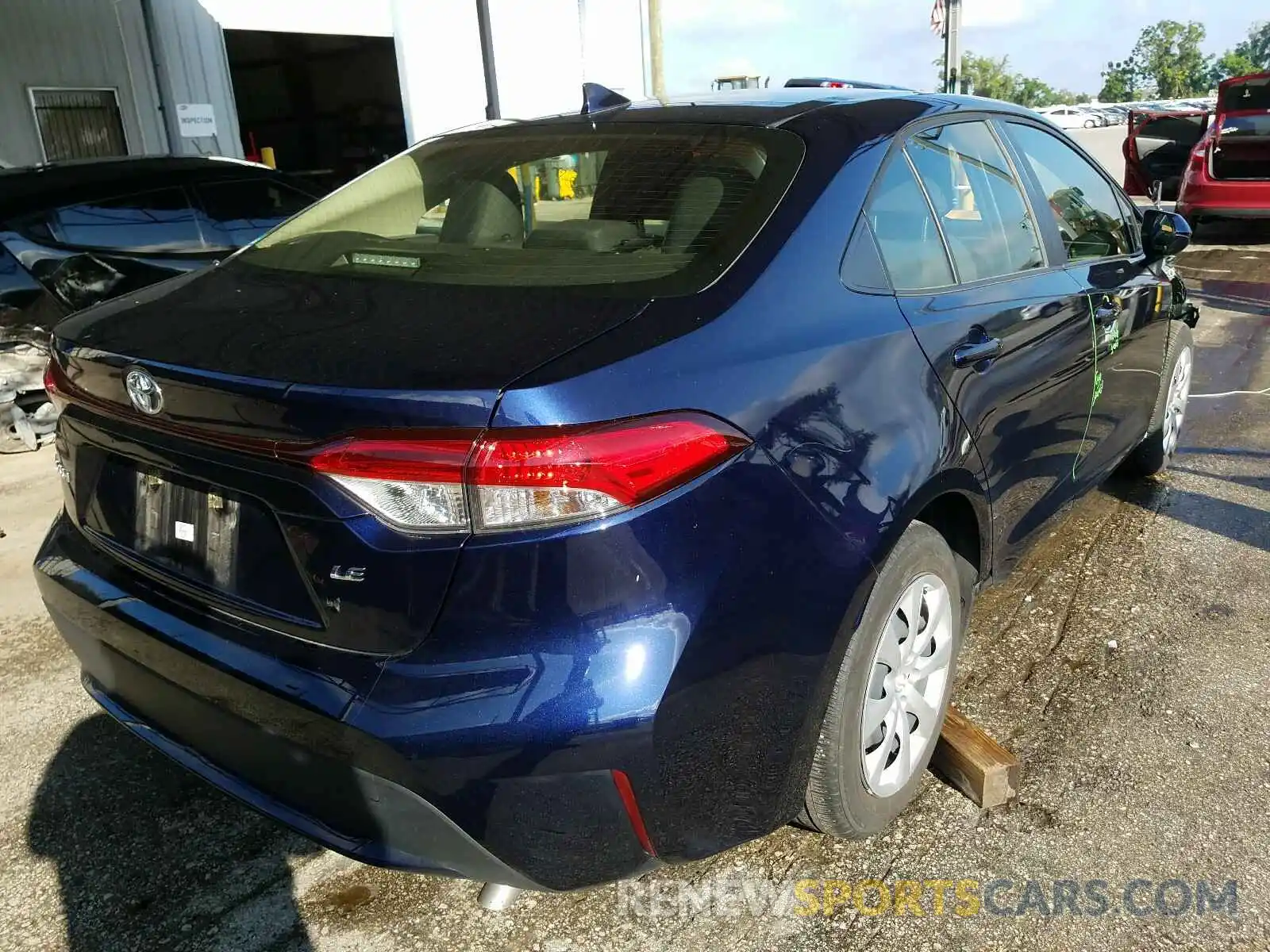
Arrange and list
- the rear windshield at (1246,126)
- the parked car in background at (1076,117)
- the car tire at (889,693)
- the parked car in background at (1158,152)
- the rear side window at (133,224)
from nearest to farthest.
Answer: the car tire at (889,693)
the rear side window at (133,224)
the rear windshield at (1246,126)
the parked car in background at (1158,152)
the parked car in background at (1076,117)

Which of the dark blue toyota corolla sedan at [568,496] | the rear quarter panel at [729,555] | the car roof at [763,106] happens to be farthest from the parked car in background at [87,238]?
the rear quarter panel at [729,555]

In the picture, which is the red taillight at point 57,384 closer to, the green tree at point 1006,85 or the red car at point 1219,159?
the red car at point 1219,159

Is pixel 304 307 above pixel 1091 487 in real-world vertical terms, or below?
above

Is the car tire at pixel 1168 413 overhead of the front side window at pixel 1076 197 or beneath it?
beneath

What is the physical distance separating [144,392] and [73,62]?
422 inches

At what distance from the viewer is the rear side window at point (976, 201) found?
2.59 metres

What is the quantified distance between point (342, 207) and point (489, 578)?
4.98 ft

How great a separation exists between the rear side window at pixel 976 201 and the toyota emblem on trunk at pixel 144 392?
5.86 ft

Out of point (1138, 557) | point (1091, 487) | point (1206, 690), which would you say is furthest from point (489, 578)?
point (1138, 557)

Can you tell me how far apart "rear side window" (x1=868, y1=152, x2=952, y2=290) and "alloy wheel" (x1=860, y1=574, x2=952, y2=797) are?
0.69 metres

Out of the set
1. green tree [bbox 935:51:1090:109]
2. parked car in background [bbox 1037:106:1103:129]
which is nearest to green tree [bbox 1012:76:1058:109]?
green tree [bbox 935:51:1090:109]

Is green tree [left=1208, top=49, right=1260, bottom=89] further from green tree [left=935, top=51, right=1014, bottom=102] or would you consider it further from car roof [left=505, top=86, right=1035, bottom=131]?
car roof [left=505, top=86, right=1035, bottom=131]

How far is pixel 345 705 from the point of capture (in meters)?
1.69

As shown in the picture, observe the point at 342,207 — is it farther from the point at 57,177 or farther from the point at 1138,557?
the point at 57,177
